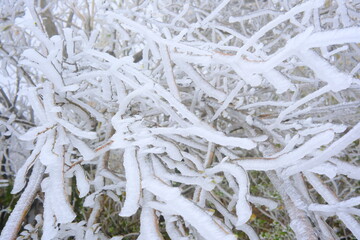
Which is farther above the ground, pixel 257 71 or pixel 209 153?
pixel 257 71

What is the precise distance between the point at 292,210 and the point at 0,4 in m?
2.27

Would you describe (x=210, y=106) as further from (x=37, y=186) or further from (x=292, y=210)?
(x=37, y=186)

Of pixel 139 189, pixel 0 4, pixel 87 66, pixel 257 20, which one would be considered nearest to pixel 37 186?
pixel 139 189

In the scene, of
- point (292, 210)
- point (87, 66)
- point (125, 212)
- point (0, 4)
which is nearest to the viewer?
point (125, 212)

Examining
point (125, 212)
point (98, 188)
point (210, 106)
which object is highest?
point (125, 212)

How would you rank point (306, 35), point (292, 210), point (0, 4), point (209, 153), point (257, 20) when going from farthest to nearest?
1. point (0, 4)
2. point (257, 20)
3. point (209, 153)
4. point (292, 210)
5. point (306, 35)

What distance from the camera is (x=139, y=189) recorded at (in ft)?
2.01

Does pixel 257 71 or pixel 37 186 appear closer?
pixel 257 71

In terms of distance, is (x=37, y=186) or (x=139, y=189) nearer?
(x=139, y=189)

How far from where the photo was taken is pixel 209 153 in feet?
2.86

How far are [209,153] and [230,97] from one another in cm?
17

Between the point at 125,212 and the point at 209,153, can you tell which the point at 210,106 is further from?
the point at 125,212

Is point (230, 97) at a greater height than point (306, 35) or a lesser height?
lesser

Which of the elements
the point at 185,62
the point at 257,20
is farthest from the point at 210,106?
the point at 257,20
